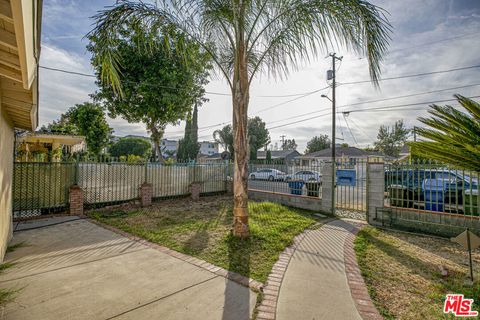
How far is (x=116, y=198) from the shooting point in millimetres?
9227

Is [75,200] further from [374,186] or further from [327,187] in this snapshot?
[374,186]


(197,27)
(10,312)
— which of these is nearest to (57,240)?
(10,312)

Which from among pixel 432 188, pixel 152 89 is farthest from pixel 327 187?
pixel 152 89

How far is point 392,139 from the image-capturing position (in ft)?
120

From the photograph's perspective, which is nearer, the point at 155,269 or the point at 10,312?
the point at 10,312

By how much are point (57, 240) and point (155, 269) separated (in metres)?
3.11

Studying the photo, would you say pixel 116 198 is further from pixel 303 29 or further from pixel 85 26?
pixel 303 29

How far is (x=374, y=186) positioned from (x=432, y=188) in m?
1.38

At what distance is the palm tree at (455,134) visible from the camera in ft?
8.36

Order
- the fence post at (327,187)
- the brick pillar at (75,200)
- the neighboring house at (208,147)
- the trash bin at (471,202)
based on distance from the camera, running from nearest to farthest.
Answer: the trash bin at (471,202) → the brick pillar at (75,200) → the fence post at (327,187) → the neighboring house at (208,147)

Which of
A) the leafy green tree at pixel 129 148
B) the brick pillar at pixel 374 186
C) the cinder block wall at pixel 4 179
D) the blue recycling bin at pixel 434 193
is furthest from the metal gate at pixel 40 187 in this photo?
the leafy green tree at pixel 129 148

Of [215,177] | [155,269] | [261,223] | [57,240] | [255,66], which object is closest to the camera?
[155,269]

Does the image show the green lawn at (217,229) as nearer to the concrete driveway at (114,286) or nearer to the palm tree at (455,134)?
the concrete driveway at (114,286)

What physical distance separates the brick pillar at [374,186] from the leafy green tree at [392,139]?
34.0 metres
